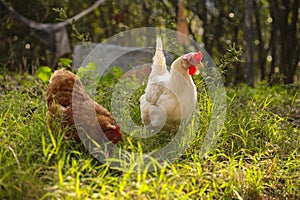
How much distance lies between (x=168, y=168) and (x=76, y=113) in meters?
0.51

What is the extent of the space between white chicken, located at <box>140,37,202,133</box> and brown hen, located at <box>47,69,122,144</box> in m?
0.23

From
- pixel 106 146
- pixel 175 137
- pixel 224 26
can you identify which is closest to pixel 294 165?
pixel 175 137

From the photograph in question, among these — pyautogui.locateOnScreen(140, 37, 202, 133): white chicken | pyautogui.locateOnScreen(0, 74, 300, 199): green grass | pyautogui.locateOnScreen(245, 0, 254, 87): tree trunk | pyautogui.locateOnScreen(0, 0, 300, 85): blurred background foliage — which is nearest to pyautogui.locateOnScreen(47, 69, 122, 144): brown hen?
pyautogui.locateOnScreen(0, 74, 300, 199): green grass

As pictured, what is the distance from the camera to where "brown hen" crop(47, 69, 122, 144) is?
2262mm

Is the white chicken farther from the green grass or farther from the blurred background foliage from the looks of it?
the blurred background foliage

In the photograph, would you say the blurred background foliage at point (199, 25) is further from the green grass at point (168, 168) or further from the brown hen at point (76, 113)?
the brown hen at point (76, 113)

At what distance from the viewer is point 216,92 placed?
2941mm

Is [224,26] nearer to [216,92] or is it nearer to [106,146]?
[216,92]

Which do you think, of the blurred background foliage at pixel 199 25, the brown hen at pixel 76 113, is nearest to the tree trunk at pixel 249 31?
the blurred background foliage at pixel 199 25

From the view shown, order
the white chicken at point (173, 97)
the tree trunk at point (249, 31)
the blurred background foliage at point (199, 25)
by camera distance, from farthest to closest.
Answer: the blurred background foliage at point (199, 25) → the tree trunk at point (249, 31) → the white chicken at point (173, 97)

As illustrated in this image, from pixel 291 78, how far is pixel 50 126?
4742 millimetres

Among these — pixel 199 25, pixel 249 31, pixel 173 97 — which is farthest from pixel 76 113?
pixel 199 25

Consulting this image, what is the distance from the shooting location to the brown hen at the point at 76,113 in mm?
2262

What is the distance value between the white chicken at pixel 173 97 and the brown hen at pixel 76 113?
0.77 ft
